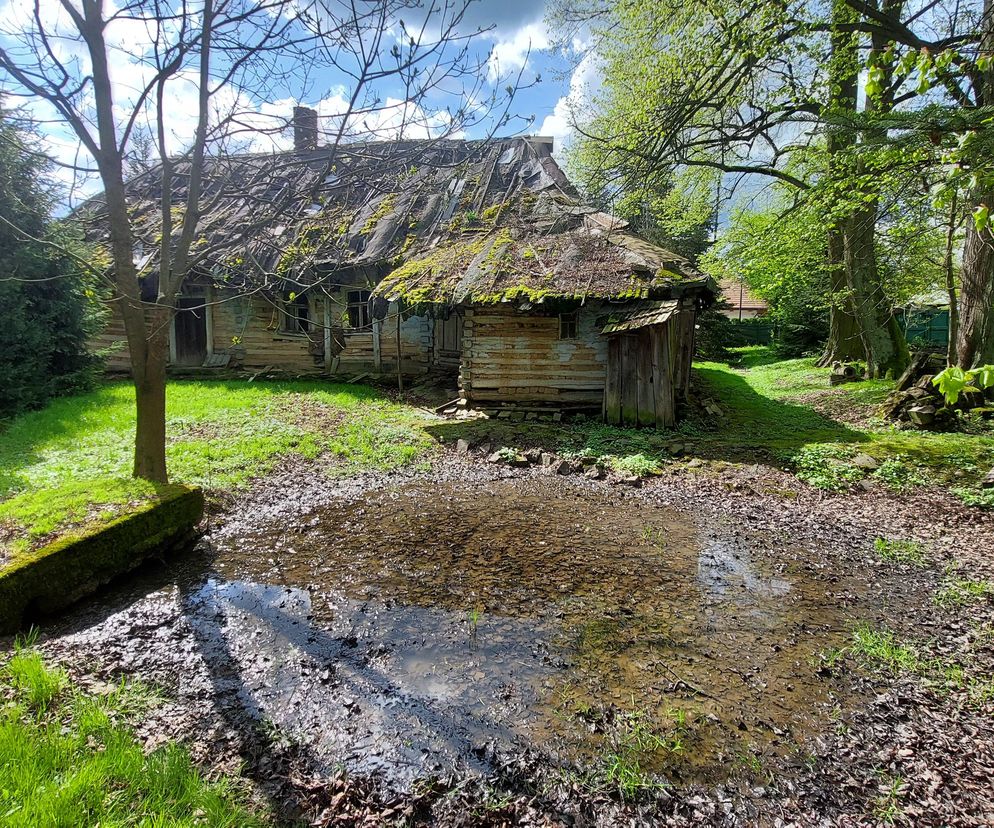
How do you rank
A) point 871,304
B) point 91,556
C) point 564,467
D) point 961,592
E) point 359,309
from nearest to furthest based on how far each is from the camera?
point 91,556
point 961,592
point 564,467
point 871,304
point 359,309

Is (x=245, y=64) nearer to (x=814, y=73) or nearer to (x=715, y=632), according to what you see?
(x=715, y=632)

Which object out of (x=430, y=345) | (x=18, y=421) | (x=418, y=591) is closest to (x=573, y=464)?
(x=418, y=591)

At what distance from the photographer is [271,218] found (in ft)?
14.1

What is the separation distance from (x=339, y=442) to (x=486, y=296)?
12.2 ft

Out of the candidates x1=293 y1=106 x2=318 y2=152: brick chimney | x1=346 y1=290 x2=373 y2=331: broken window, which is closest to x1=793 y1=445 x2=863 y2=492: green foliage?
x1=293 y1=106 x2=318 y2=152: brick chimney

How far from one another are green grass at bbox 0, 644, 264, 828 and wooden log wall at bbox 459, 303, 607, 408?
Answer: 804 cm

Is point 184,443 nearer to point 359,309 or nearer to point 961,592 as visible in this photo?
point 359,309

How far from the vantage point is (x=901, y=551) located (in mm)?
5031

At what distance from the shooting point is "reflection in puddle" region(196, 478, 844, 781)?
9.25ft

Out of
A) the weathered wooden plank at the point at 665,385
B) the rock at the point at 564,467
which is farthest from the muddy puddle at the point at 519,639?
the weathered wooden plank at the point at 665,385

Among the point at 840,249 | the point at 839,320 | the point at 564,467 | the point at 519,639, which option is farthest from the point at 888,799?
the point at 839,320

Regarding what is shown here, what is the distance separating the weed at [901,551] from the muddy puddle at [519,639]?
0.88 metres

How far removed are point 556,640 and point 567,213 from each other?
953 cm

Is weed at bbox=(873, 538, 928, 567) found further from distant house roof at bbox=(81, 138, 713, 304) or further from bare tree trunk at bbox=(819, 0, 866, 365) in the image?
bare tree trunk at bbox=(819, 0, 866, 365)
